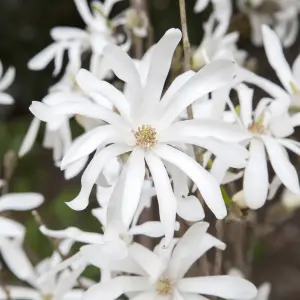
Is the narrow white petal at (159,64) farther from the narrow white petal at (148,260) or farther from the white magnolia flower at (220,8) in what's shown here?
the white magnolia flower at (220,8)

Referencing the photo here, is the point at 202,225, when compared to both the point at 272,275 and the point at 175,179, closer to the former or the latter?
the point at 175,179

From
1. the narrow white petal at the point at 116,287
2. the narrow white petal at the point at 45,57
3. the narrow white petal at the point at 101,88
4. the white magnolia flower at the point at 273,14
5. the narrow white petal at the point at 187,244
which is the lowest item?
the narrow white petal at the point at 116,287

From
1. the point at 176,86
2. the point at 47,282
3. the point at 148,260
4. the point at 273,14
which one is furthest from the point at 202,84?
the point at 273,14

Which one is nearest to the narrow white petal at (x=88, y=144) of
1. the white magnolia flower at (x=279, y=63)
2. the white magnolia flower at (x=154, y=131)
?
the white magnolia flower at (x=154, y=131)

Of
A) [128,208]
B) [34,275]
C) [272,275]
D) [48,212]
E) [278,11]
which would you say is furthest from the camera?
[272,275]

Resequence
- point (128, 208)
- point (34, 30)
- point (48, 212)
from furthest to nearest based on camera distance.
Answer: point (34, 30) → point (48, 212) → point (128, 208)

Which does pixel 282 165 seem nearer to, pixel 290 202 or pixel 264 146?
pixel 264 146

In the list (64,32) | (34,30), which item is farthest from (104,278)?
(34,30)
